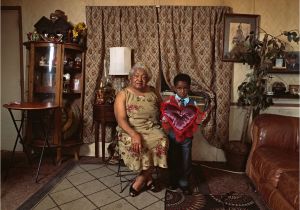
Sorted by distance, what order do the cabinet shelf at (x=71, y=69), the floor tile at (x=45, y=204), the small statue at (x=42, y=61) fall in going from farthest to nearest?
the cabinet shelf at (x=71, y=69) < the small statue at (x=42, y=61) < the floor tile at (x=45, y=204)

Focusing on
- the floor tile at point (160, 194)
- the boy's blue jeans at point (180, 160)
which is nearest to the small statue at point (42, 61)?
the boy's blue jeans at point (180, 160)

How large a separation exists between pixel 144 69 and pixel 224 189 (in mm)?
1335

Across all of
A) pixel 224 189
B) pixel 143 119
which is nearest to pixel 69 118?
pixel 143 119

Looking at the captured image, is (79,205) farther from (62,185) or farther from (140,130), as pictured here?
(140,130)

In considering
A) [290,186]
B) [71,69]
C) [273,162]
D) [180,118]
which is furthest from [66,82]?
[290,186]

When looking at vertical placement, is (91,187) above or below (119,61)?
below

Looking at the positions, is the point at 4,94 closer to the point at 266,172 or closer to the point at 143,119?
the point at 143,119

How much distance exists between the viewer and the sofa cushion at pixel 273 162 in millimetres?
1706

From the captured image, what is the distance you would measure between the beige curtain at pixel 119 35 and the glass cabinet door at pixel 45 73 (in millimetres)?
378

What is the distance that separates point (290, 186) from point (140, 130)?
1.17 meters

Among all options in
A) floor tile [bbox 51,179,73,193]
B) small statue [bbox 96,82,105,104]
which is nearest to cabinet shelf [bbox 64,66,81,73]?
small statue [bbox 96,82,105,104]

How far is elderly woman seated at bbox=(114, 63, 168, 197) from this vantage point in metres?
1.97

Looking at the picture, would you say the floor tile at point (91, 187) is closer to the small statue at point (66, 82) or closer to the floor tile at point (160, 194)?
the floor tile at point (160, 194)

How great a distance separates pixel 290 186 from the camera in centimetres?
152
